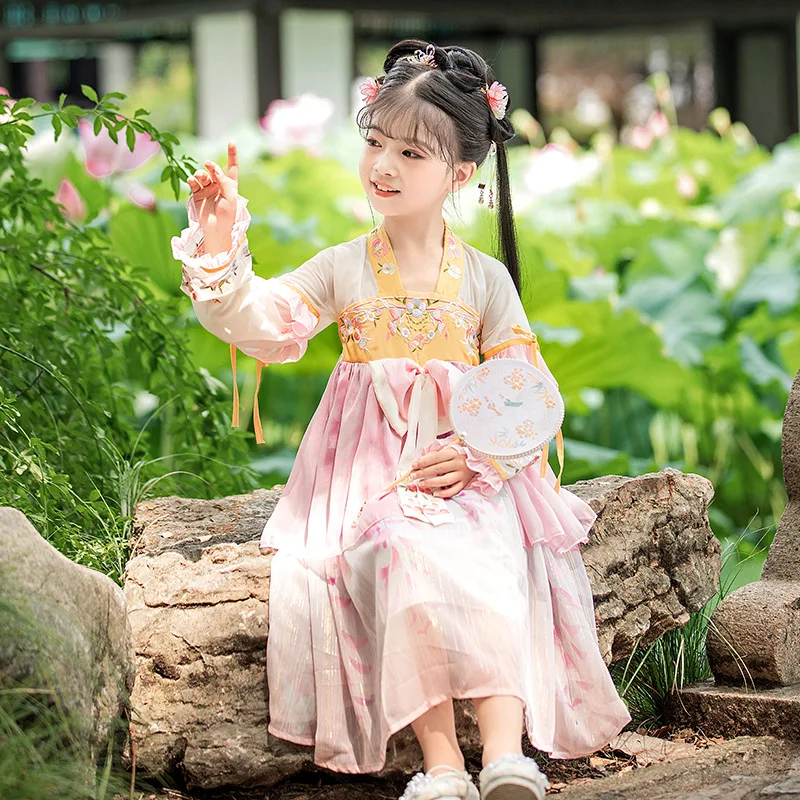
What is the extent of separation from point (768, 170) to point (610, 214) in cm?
85

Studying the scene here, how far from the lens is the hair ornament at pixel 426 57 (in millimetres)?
2441

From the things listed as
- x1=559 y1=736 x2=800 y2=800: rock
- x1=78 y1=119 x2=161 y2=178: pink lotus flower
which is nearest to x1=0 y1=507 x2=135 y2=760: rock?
x1=559 y1=736 x2=800 y2=800: rock

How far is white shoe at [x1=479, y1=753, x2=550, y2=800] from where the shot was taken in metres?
1.96

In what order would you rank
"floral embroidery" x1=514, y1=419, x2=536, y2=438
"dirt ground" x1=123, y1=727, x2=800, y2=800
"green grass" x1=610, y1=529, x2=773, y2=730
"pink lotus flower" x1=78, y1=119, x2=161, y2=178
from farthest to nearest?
"pink lotus flower" x1=78, y1=119, x2=161, y2=178
"green grass" x1=610, y1=529, x2=773, y2=730
"floral embroidery" x1=514, y1=419, x2=536, y2=438
"dirt ground" x1=123, y1=727, x2=800, y2=800

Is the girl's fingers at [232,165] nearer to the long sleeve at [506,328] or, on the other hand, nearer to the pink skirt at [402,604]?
the pink skirt at [402,604]

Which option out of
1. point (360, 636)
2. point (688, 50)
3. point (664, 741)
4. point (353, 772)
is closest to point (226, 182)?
point (360, 636)

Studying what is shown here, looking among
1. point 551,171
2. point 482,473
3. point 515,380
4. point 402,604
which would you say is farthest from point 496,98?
point 551,171

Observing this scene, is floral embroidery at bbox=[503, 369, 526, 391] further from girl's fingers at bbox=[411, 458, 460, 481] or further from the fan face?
girl's fingers at bbox=[411, 458, 460, 481]

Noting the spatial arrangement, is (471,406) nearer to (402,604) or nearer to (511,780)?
(402,604)

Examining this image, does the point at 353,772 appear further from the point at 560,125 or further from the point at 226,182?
the point at 560,125

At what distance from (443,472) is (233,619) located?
425 millimetres

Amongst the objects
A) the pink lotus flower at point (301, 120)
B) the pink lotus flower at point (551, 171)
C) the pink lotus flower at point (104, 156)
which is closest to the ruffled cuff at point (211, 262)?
the pink lotus flower at point (104, 156)

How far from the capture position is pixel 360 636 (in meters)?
2.25

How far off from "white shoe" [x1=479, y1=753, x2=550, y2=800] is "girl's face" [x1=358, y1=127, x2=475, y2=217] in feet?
3.18
